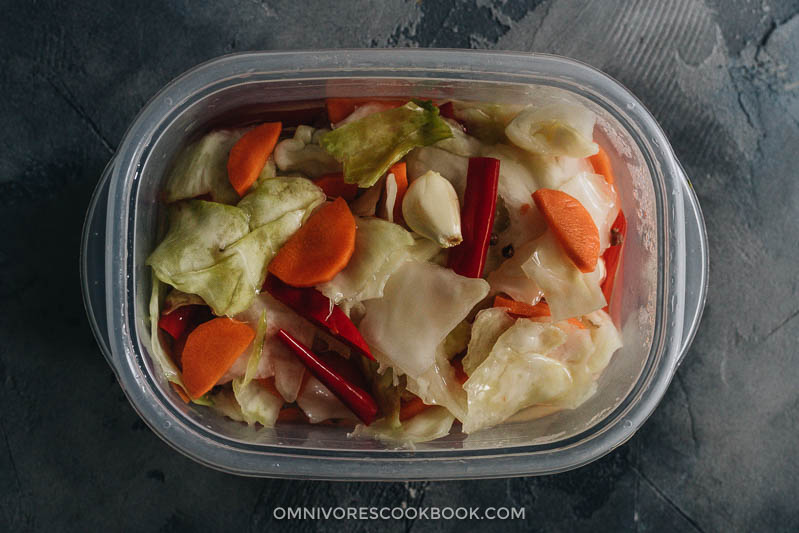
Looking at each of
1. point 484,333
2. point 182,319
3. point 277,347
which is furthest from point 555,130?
point 182,319

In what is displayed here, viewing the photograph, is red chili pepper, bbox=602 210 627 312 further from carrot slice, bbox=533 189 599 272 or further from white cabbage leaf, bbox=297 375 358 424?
white cabbage leaf, bbox=297 375 358 424

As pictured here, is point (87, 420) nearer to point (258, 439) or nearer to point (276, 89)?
point (258, 439)

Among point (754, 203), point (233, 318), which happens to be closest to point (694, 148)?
point (754, 203)

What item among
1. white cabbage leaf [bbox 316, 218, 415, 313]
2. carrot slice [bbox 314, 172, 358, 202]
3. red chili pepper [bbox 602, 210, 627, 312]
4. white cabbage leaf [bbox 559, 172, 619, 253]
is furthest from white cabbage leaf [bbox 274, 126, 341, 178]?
red chili pepper [bbox 602, 210, 627, 312]

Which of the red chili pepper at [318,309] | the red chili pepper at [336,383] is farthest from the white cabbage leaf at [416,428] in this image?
the red chili pepper at [318,309]

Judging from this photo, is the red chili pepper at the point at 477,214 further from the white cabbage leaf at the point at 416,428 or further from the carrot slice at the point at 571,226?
the white cabbage leaf at the point at 416,428

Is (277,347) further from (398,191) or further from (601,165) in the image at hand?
(601,165)
